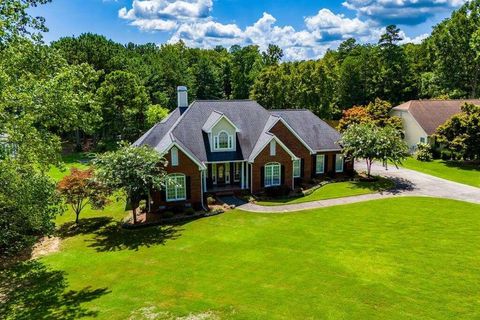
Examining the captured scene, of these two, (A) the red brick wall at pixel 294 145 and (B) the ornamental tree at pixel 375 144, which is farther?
(A) the red brick wall at pixel 294 145

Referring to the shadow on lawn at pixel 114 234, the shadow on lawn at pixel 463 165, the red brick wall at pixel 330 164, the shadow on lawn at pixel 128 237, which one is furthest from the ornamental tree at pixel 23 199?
the shadow on lawn at pixel 463 165

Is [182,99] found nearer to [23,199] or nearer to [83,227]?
[83,227]

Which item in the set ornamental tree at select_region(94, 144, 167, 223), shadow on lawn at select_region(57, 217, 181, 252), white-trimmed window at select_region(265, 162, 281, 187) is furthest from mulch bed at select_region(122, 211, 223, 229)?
white-trimmed window at select_region(265, 162, 281, 187)

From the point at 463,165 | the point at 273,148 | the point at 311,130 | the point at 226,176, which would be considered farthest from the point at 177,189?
the point at 463,165

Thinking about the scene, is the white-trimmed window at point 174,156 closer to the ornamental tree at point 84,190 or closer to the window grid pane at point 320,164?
the ornamental tree at point 84,190

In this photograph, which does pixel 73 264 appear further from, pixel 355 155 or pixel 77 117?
pixel 355 155

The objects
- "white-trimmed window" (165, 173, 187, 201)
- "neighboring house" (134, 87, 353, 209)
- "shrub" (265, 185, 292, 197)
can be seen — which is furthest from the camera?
"shrub" (265, 185, 292, 197)

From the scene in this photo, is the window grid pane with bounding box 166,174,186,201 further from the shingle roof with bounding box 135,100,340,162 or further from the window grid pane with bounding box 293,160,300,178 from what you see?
the window grid pane with bounding box 293,160,300,178

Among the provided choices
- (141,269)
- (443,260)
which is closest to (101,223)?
(141,269)
